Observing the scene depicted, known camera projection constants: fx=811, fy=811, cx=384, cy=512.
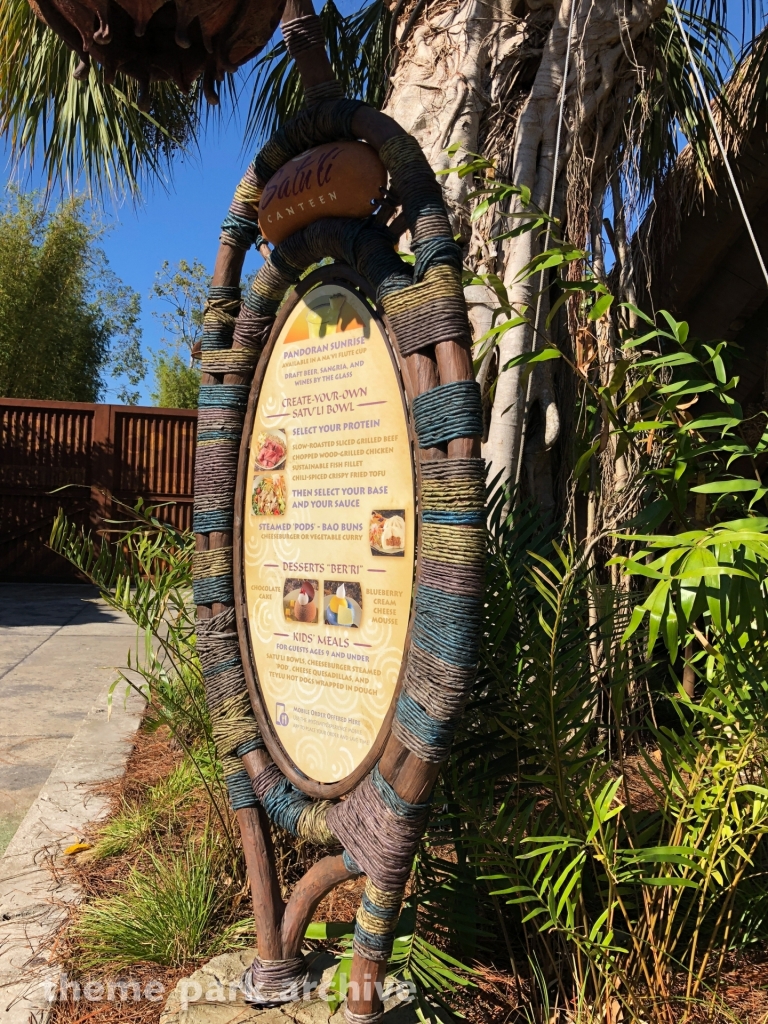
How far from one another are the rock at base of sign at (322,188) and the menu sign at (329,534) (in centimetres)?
16

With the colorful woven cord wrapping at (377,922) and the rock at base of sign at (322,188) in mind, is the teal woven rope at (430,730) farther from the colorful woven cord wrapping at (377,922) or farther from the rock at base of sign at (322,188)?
the rock at base of sign at (322,188)

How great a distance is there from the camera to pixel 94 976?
1913mm

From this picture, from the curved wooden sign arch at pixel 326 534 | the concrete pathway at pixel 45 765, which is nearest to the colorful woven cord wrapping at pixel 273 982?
the curved wooden sign arch at pixel 326 534

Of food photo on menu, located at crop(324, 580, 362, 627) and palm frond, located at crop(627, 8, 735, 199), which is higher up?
palm frond, located at crop(627, 8, 735, 199)

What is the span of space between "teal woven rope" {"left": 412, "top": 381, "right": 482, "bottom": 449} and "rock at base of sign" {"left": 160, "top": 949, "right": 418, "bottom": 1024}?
1082 mm

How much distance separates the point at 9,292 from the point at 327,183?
16016 millimetres

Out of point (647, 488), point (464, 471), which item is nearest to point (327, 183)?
point (464, 471)

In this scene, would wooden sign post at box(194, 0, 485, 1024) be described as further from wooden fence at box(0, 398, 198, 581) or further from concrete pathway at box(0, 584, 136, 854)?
wooden fence at box(0, 398, 198, 581)

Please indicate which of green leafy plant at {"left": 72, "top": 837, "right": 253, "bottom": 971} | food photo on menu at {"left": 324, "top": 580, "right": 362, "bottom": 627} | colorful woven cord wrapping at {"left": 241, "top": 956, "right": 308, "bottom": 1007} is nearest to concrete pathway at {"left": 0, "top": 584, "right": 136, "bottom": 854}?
green leafy plant at {"left": 72, "top": 837, "right": 253, "bottom": 971}

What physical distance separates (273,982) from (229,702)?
568mm

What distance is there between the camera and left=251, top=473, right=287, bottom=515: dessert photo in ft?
5.73

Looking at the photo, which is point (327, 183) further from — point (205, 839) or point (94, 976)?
point (94, 976)

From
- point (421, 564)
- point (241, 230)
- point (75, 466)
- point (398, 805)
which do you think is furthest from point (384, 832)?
point (75, 466)

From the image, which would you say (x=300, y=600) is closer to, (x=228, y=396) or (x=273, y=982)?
(x=228, y=396)
